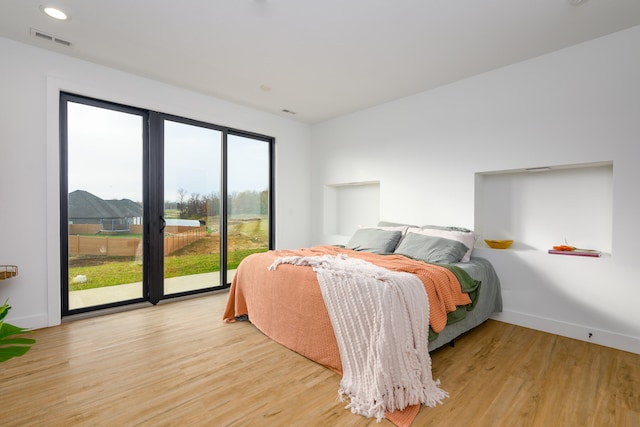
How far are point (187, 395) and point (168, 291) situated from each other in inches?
89.0

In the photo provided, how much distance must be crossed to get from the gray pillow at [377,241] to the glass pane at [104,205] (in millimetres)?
2590

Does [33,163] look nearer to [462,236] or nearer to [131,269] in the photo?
[131,269]

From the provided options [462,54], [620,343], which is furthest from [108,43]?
[620,343]

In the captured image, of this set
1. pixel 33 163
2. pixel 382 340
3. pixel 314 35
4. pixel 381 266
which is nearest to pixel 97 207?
pixel 33 163

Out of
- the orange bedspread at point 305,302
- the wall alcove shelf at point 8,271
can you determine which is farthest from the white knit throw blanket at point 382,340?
the wall alcove shelf at point 8,271

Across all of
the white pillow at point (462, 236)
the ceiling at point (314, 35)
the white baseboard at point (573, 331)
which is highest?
the ceiling at point (314, 35)

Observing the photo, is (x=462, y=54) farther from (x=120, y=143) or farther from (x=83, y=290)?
(x=83, y=290)

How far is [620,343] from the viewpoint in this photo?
8.39ft

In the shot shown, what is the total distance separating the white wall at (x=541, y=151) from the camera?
8.48 ft

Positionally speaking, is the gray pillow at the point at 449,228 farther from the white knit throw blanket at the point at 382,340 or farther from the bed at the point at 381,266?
the white knit throw blanket at the point at 382,340

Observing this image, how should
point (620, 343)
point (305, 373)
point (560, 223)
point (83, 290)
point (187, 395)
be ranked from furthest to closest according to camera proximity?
point (83, 290), point (560, 223), point (620, 343), point (305, 373), point (187, 395)

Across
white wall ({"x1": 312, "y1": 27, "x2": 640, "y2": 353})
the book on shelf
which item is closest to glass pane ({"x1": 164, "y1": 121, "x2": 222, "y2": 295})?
white wall ({"x1": 312, "y1": 27, "x2": 640, "y2": 353})

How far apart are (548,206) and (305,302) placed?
2.68 metres

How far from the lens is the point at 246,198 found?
465 centimetres
